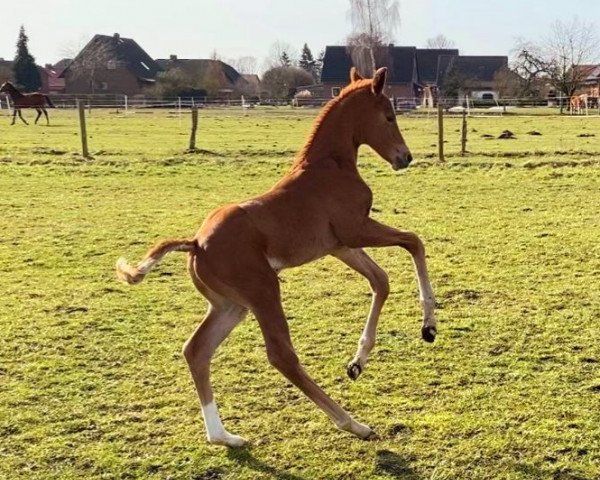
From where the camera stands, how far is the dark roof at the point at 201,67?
272 feet

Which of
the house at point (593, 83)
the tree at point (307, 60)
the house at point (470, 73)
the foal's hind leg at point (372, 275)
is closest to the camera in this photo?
the foal's hind leg at point (372, 275)

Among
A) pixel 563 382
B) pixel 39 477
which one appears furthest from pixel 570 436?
pixel 39 477

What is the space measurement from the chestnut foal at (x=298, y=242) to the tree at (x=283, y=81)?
7242cm

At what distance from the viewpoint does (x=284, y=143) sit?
23562 mm

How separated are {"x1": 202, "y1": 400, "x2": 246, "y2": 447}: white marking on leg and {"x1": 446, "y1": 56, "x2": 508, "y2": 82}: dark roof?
277ft

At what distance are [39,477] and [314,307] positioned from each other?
322cm

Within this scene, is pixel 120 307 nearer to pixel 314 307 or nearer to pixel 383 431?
pixel 314 307

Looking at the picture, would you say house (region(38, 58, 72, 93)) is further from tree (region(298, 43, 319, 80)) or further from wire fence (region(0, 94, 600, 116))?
tree (region(298, 43, 319, 80))

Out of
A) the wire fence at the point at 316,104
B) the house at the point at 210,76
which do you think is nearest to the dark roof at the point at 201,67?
the house at the point at 210,76

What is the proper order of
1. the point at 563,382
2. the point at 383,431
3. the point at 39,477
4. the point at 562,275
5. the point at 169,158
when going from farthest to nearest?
1. the point at 169,158
2. the point at 562,275
3. the point at 563,382
4. the point at 383,431
5. the point at 39,477

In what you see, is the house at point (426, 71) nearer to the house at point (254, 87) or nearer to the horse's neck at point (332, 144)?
the house at point (254, 87)

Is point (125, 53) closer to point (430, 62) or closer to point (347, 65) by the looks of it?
point (347, 65)

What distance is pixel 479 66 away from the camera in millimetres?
86688

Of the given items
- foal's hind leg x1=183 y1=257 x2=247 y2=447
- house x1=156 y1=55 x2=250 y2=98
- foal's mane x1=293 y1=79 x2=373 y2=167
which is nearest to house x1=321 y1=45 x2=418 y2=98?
house x1=156 y1=55 x2=250 y2=98
